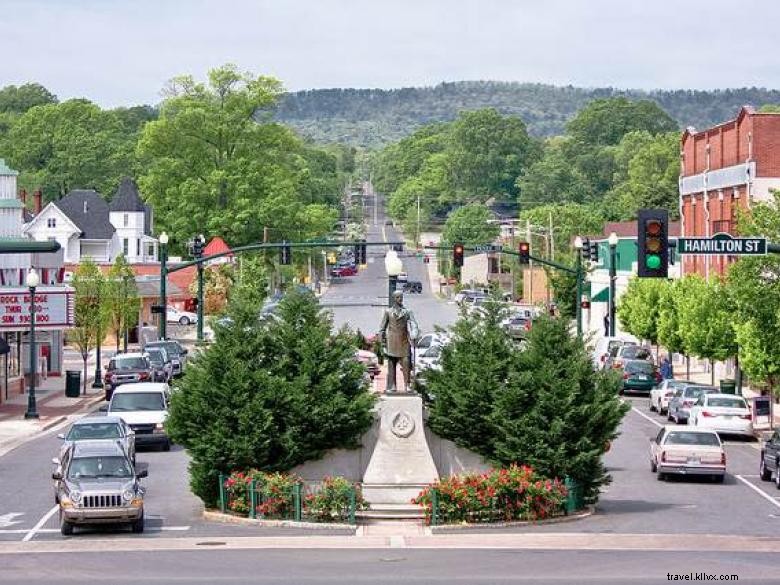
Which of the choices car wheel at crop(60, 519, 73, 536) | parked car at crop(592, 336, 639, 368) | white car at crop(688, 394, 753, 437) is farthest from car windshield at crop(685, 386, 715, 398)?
car wheel at crop(60, 519, 73, 536)

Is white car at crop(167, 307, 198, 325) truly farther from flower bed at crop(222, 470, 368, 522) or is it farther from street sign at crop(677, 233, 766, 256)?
flower bed at crop(222, 470, 368, 522)

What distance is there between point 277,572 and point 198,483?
8457 millimetres

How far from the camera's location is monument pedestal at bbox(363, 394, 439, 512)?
3544 centimetres

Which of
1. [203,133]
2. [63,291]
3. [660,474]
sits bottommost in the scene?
[660,474]

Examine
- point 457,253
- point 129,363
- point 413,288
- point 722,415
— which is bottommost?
point 722,415

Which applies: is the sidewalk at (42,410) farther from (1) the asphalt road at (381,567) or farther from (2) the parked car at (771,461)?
→ (2) the parked car at (771,461)

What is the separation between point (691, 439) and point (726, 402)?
440 inches

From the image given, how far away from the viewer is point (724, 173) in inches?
3214

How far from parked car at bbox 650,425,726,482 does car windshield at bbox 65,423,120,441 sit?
13384 millimetres

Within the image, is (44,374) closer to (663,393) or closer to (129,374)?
(129,374)

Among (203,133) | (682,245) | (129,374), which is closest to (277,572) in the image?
(682,245)

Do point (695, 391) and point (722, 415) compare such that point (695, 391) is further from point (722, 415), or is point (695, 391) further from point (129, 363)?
point (129, 363)

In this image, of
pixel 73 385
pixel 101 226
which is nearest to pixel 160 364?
pixel 73 385

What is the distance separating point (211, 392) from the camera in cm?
3578
